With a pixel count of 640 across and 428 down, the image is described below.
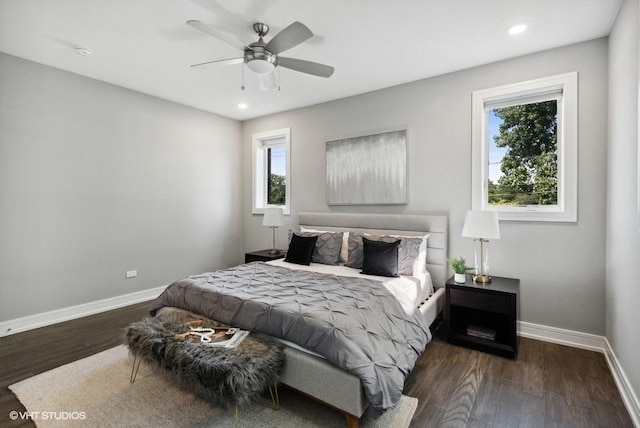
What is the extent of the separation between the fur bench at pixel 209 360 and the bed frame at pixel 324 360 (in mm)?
149

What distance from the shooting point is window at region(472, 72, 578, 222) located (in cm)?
294

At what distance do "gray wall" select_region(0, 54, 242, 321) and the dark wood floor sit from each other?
0.68 m

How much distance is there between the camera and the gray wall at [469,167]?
2832mm

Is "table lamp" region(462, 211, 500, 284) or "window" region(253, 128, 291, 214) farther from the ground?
"window" region(253, 128, 291, 214)

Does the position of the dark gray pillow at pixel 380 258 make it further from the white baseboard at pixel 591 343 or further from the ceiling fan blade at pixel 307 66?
the ceiling fan blade at pixel 307 66

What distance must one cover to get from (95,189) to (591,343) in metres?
5.62

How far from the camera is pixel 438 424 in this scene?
1.91 meters

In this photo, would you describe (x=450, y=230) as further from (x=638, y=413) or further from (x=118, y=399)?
(x=118, y=399)

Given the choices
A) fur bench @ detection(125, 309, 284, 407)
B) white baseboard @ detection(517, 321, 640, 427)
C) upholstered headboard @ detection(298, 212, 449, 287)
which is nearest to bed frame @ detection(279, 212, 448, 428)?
upholstered headboard @ detection(298, 212, 449, 287)

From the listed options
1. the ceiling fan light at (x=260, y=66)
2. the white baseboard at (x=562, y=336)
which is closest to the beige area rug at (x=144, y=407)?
the white baseboard at (x=562, y=336)

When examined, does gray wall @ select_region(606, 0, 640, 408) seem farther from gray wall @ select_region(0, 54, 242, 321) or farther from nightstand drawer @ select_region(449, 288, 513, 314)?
gray wall @ select_region(0, 54, 242, 321)

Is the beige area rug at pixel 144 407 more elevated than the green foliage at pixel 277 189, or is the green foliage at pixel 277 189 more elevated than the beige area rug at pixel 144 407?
the green foliage at pixel 277 189

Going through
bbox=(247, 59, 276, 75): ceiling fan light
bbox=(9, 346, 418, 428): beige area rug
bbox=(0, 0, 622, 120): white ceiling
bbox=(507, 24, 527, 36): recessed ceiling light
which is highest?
bbox=(0, 0, 622, 120): white ceiling

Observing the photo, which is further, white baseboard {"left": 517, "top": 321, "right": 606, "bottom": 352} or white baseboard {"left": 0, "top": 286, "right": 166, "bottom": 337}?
white baseboard {"left": 0, "top": 286, "right": 166, "bottom": 337}
